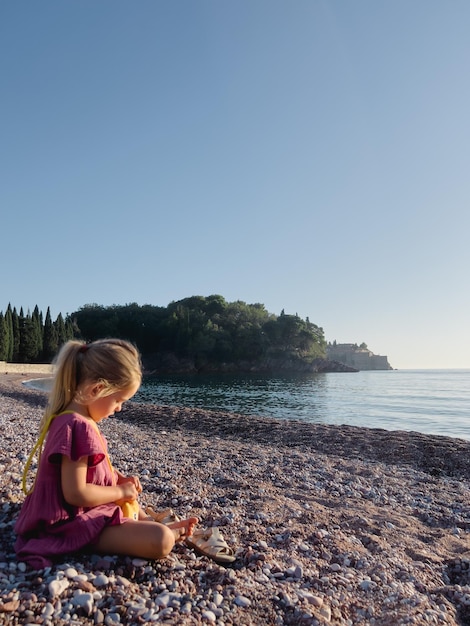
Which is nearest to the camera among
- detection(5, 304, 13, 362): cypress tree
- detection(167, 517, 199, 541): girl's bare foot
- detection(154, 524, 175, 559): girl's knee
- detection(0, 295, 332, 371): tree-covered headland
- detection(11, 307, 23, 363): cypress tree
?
detection(154, 524, 175, 559): girl's knee

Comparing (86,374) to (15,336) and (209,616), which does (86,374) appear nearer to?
(209,616)

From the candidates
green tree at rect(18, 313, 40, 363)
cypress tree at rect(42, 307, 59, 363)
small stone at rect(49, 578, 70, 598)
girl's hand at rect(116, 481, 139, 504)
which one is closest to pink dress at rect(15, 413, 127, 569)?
girl's hand at rect(116, 481, 139, 504)

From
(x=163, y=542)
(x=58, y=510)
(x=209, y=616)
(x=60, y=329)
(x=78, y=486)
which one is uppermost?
(x=60, y=329)

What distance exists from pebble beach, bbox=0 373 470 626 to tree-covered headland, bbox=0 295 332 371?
9684 centimetres

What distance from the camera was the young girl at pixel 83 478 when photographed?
3545 millimetres

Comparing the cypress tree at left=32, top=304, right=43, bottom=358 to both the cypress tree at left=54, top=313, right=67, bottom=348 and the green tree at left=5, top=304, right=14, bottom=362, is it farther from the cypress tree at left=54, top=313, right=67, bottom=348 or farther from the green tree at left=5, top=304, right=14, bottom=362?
the green tree at left=5, top=304, right=14, bottom=362

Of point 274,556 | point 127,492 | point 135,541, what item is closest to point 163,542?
point 135,541

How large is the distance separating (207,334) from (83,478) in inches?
4190

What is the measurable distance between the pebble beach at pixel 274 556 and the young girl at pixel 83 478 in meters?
0.15

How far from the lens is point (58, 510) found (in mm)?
3594

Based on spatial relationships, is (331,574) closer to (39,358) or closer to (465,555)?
(465,555)

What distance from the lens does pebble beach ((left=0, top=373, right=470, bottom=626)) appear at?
10.4 feet

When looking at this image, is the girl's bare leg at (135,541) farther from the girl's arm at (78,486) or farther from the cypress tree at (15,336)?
the cypress tree at (15,336)

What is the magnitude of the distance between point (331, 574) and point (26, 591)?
8.62ft
